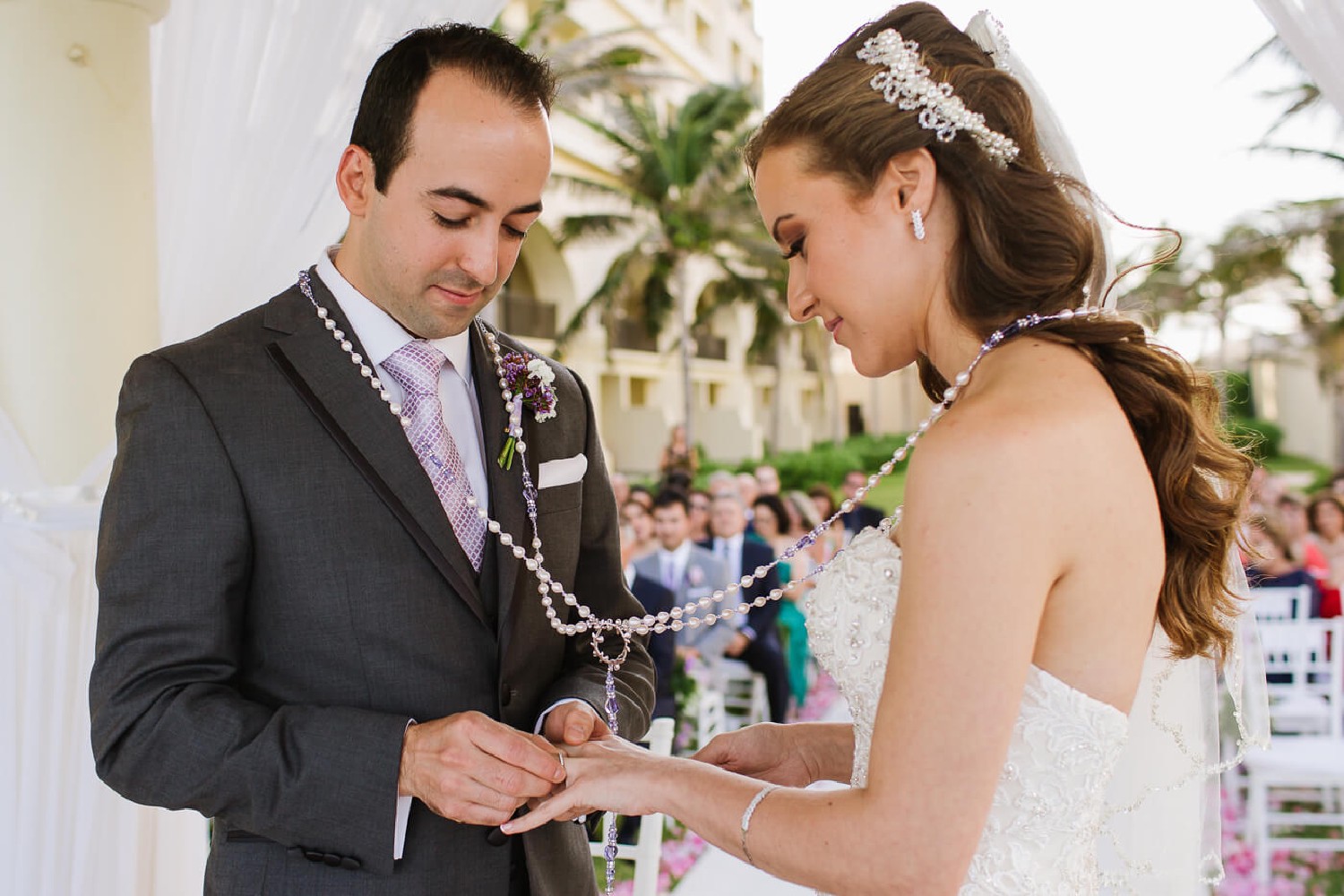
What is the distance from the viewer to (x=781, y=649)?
25.1ft

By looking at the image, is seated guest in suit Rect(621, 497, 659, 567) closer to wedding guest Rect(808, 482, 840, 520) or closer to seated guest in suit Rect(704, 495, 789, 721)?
seated guest in suit Rect(704, 495, 789, 721)

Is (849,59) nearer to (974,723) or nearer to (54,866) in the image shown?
(974,723)

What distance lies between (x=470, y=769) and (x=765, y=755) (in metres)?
0.65

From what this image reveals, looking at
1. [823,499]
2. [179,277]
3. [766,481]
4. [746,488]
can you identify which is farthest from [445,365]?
[766,481]

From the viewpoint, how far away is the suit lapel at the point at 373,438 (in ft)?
5.82

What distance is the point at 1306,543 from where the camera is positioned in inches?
308

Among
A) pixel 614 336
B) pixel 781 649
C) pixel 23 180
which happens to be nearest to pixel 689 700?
pixel 781 649

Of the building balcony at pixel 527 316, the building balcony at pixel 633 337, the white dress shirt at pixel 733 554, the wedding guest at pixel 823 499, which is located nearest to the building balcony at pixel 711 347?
the building balcony at pixel 633 337

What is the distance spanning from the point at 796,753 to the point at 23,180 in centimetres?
241

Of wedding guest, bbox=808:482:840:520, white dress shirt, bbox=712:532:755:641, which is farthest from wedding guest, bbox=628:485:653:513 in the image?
wedding guest, bbox=808:482:840:520

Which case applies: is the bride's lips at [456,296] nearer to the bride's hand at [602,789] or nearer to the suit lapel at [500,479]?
the suit lapel at [500,479]

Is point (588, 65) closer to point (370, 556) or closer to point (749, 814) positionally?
point (370, 556)

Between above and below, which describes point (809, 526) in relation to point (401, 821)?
above

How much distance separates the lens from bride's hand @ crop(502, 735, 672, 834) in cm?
165
